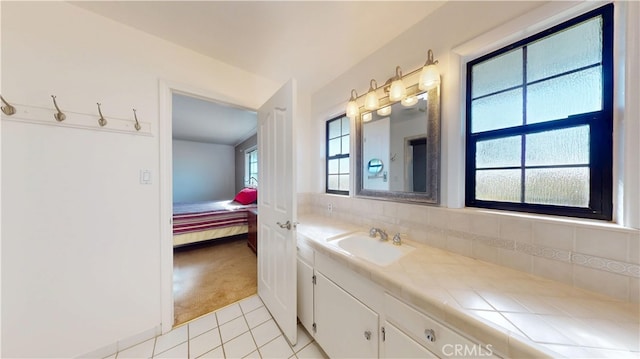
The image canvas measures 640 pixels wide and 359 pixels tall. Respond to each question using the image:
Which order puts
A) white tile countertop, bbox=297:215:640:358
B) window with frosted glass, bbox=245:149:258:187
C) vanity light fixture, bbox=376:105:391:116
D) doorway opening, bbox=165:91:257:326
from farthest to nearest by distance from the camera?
window with frosted glass, bbox=245:149:258:187
doorway opening, bbox=165:91:257:326
vanity light fixture, bbox=376:105:391:116
white tile countertop, bbox=297:215:640:358

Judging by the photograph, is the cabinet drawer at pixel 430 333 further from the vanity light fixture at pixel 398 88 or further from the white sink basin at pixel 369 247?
the vanity light fixture at pixel 398 88

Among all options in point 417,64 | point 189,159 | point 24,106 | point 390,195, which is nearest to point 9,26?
point 24,106

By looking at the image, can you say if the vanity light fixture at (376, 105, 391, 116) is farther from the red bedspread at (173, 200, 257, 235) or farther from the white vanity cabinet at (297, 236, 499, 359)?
the red bedspread at (173, 200, 257, 235)

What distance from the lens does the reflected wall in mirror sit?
1.30 m

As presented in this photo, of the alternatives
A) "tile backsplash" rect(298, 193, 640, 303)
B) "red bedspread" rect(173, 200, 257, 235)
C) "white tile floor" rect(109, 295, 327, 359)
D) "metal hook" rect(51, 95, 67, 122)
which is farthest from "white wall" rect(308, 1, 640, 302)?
"red bedspread" rect(173, 200, 257, 235)

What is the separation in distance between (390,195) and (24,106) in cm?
243

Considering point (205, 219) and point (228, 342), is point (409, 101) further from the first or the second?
point (205, 219)

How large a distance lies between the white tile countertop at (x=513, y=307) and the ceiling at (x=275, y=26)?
159 centimetres

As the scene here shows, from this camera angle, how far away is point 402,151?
1534mm

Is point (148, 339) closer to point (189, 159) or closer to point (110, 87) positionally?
point (110, 87)

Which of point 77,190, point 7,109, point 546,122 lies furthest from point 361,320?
point 7,109

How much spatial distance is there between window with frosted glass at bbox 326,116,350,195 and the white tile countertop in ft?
3.94

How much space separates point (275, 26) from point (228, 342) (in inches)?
93.4

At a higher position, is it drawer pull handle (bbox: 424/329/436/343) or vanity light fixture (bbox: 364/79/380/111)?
vanity light fixture (bbox: 364/79/380/111)
